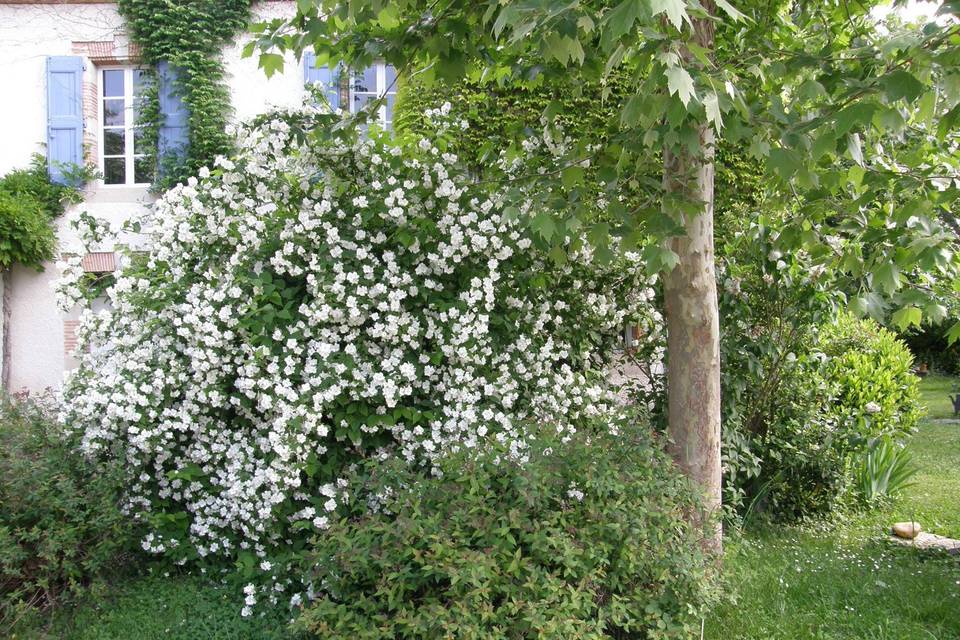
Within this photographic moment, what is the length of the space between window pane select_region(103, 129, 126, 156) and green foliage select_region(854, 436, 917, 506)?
29.7ft

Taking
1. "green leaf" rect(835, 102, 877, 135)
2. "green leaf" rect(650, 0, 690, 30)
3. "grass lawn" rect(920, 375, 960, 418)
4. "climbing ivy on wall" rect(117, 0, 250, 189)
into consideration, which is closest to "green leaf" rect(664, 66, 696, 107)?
"green leaf" rect(650, 0, 690, 30)

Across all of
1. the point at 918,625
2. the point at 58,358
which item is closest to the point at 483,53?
the point at 918,625

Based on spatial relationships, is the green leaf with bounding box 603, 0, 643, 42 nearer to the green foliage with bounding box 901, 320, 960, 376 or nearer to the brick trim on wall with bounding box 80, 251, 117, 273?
the brick trim on wall with bounding box 80, 251, 117, 273

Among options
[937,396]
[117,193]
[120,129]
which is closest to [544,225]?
[117,193]

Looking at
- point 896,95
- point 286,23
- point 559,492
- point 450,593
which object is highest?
point 286,23

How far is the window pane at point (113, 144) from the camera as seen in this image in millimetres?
8984

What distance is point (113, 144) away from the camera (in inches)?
355

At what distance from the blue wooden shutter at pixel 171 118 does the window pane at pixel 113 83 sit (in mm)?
668

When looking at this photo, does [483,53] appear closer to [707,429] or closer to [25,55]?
[707,429]

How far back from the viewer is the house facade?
860 cm

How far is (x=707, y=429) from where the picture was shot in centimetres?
369

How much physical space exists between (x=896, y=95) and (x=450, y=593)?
98.0 inches

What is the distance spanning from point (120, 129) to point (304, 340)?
22.3 feet

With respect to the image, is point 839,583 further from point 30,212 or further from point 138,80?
point 138,80
